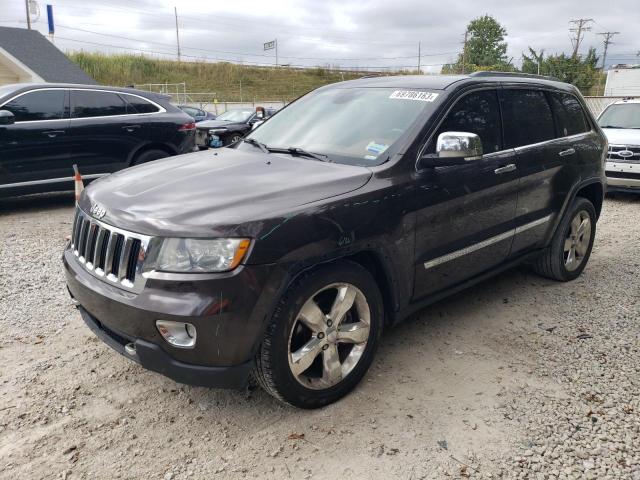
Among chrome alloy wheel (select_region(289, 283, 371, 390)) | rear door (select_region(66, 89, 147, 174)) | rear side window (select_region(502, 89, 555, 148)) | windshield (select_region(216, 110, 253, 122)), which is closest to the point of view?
chrome alloy wheel (select_region(289, 283, 371, 390))

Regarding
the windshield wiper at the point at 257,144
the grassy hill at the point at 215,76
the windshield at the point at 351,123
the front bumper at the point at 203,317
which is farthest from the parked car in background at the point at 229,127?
the grassy hill at the point at 215,76

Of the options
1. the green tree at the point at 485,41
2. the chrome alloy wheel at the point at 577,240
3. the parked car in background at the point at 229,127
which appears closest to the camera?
the chrome alloy wheel at the point at 577,240

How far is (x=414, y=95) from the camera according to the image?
11.8 feet

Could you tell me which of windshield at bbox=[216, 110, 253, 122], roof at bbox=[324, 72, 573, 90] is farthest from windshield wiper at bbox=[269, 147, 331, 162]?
windshield at bbox=[216, 110, 253, 122]

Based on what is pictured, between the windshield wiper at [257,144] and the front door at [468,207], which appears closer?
the front door at [468,207]

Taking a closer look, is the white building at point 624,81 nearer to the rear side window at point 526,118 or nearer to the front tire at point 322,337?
the rear side window at point 526,118

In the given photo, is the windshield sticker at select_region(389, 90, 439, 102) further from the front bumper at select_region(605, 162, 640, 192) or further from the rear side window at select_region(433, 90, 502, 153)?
the front bumper at select_region(605, 162, 640, 192)

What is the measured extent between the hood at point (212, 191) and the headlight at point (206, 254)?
50 millimetres

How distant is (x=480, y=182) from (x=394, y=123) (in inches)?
29.2

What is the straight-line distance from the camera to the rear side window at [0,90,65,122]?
7.04m

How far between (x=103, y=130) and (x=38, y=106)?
868mm

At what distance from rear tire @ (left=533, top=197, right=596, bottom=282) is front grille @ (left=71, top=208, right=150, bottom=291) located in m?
3.63

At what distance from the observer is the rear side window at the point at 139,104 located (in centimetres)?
802

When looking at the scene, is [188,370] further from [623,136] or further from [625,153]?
[623,136]
